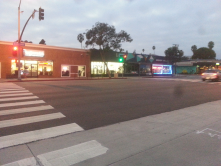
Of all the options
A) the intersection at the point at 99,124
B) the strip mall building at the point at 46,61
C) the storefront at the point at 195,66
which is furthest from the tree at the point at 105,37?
the storefront at the point at 195,66

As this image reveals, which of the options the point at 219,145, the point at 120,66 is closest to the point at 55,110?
the point at 219,145

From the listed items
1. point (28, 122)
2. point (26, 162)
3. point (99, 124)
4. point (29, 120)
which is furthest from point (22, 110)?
point (26, 162)

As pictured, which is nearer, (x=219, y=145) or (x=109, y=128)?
(x=219, y=145)

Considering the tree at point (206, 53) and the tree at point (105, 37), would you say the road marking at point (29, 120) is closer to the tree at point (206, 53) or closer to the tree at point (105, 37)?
the tree at point (105, 37)

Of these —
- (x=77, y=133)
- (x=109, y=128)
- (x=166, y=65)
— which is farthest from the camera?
(x=166, y=65)

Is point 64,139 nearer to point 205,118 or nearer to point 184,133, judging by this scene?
point 184,133

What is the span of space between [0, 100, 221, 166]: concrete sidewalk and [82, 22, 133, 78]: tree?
26234mm

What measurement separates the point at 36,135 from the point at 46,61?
2730 cm

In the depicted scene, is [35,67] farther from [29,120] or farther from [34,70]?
[29,120]

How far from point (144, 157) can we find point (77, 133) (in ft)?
7.01

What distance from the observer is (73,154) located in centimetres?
425

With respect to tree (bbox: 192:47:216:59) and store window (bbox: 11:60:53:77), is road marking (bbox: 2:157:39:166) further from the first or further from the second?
tree (bbox: 192:47:216:59)

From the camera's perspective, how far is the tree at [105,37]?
31.1 m

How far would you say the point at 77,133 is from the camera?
18.1 feet
